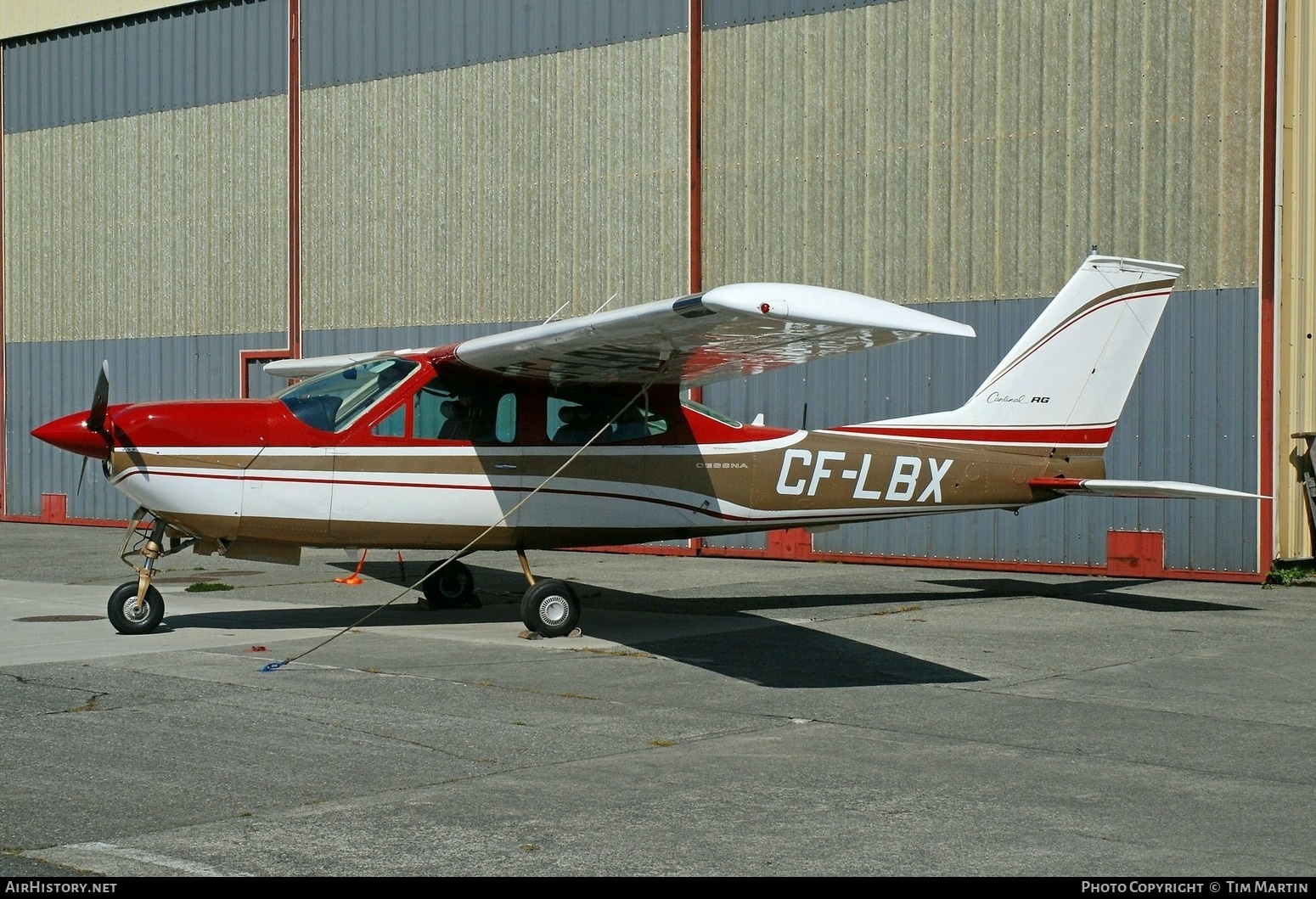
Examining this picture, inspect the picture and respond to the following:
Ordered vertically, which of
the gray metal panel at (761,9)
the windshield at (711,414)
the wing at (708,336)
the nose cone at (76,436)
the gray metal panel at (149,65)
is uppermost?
the gray metal panel at (149,65)

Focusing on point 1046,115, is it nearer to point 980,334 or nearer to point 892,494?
point 980,334

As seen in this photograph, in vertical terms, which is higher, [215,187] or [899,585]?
[215,187]

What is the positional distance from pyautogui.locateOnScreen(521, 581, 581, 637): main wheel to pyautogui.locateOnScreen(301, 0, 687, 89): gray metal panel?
10755 millimetres

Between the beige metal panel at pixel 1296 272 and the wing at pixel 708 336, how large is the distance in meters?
7.03

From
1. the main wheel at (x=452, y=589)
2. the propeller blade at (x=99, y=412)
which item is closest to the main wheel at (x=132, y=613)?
the propeller blade at (x=99, y=412)

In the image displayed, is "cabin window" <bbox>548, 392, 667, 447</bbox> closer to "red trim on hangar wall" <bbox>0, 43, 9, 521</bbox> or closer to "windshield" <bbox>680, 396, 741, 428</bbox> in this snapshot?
"windshield" <bbox>680, 396, 741, 428</bbox>

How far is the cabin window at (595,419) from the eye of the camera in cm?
1123

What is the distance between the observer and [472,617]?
1210cm

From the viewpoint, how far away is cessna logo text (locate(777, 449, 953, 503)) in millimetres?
11867

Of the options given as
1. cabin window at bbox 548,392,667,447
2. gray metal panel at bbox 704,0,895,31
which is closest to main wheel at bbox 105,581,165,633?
cabin window at bbox 548,392,667,447

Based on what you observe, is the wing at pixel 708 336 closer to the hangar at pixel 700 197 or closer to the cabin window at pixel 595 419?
the cabin window at pixel 595 419

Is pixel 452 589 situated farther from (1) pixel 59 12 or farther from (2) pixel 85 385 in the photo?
(1) pixel 59 12
